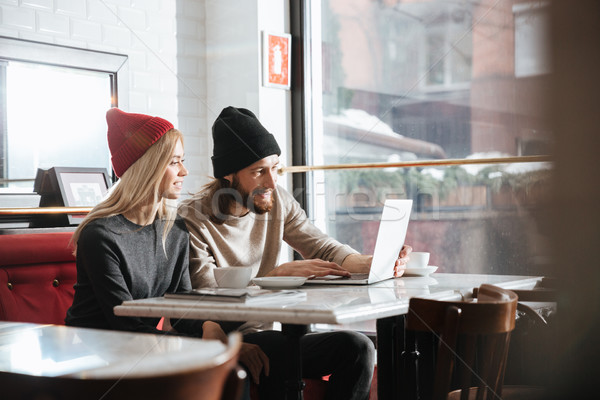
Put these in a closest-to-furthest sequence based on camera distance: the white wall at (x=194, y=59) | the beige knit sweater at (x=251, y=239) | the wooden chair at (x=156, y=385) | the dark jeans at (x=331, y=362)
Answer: the wooden chair at (x=156, y=385) < the dark jeans at (x=331, y=362) < the beige knit sweater at (x=251, y=239) < the white wall at (x=194, y=59)

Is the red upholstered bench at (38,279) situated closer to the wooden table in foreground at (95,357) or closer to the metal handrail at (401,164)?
the wooden table in foreground at (95,357)

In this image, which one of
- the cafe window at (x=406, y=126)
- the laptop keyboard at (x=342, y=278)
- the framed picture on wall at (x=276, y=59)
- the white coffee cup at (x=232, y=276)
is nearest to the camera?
the white coffee cup at (x=232, y=276)

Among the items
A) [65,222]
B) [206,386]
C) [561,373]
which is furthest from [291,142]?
[561,373]

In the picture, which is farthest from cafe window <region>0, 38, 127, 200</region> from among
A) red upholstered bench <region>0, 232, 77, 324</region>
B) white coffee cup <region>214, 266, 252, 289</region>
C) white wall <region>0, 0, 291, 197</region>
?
white coffee cup <region>214, 266, 252, 289</region>

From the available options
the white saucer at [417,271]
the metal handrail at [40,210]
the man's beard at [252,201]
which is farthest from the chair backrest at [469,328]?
the metal handrail at [40,210]

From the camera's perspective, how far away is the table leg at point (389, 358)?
1.86 meters

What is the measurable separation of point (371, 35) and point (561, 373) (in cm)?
290

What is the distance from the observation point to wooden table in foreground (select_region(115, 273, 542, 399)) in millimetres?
1269

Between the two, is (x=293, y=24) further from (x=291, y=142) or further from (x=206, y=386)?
(x=206, y=386)

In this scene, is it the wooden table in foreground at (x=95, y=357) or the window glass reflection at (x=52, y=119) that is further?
the window glass reflection at (x=52, y=119)

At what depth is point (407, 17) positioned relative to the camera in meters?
2.96

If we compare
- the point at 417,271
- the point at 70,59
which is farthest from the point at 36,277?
the point at 417,271

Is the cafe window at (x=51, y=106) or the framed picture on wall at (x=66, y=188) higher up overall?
the cafe window at (x=51, y=106)

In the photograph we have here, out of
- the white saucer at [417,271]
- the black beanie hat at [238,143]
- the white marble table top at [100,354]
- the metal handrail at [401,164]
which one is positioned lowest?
the white saucer at [417,271]
